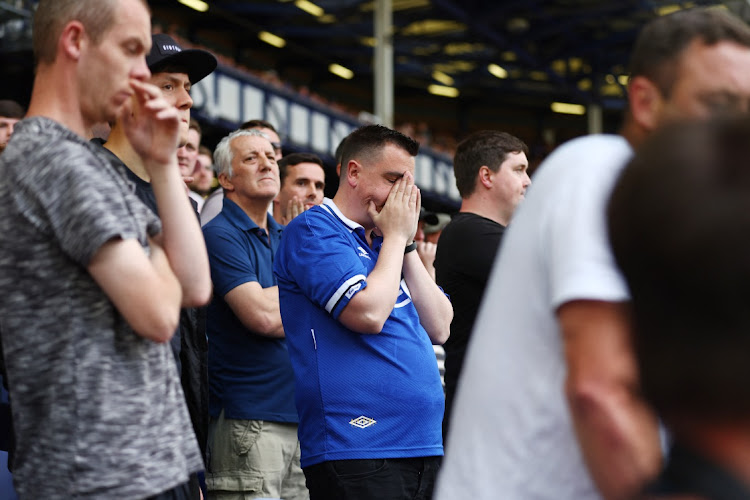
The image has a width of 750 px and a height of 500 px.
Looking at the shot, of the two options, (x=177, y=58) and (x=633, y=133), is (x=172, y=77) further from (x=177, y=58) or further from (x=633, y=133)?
(x=633, y=133)

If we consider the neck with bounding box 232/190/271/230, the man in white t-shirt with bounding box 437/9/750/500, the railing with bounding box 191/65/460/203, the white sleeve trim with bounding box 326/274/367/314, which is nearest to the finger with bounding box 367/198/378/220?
the white sleeve trim with bounding box 326/274/367/314

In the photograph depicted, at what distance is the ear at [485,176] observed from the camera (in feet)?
13.3

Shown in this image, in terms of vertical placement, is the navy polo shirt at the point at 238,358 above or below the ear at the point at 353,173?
below

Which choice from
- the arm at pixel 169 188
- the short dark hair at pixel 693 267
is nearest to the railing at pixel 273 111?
the arm at pixel 169 188

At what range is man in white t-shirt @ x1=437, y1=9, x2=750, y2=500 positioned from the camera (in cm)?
128

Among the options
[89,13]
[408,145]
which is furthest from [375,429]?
[89,13]

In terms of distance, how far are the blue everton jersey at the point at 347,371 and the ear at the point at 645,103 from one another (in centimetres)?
166

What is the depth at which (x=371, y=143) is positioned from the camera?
11.4ft

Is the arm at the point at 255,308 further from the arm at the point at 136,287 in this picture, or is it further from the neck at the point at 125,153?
the arm at the point at 136,287

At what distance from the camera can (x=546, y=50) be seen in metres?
27.5

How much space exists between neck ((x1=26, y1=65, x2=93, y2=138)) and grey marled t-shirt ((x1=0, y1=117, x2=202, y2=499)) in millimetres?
73

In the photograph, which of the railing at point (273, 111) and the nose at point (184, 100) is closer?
the nose at point (184, 100)

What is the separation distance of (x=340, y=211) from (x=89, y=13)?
1.63 m

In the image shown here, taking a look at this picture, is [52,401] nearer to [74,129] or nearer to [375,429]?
[74,129]
